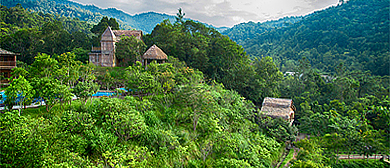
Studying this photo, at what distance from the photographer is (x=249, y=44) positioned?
221 feet

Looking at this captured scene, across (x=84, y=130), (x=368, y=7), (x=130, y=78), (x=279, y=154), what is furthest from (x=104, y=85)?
(x=368, y=7)

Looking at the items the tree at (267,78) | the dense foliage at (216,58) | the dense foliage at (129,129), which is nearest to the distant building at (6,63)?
the dense foliage at (129,129)

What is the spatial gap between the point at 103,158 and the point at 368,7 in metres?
68.8

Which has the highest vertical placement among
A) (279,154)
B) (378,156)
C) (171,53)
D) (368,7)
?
(368,7)

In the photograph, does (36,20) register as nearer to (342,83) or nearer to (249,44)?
(342,83)

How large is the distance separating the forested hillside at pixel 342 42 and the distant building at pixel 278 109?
88.4 feet

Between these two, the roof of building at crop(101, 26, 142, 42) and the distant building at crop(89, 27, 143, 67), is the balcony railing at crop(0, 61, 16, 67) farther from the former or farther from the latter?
the roof of building at crop(101, 26, 142, 42)

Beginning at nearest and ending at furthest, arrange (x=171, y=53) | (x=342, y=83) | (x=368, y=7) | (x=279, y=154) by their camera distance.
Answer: (x=279, y=154), (x=171, y=53), (x=342, y=83), (x=368, y=7)

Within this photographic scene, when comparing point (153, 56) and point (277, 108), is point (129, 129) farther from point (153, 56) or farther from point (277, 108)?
point (277, 108)

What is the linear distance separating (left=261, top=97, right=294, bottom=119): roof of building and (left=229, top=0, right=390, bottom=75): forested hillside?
1060 inches

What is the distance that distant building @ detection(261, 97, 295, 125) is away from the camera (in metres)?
16.2

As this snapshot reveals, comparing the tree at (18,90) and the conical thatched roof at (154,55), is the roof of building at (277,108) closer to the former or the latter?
the conical thatched roof at (154,55)

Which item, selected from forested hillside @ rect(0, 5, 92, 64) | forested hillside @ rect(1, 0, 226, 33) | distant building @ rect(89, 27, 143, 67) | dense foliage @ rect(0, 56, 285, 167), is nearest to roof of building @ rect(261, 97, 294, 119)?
dense foliage @ rect(0, 56, 285, 167)

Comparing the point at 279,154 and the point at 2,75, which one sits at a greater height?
the point at 2,75
